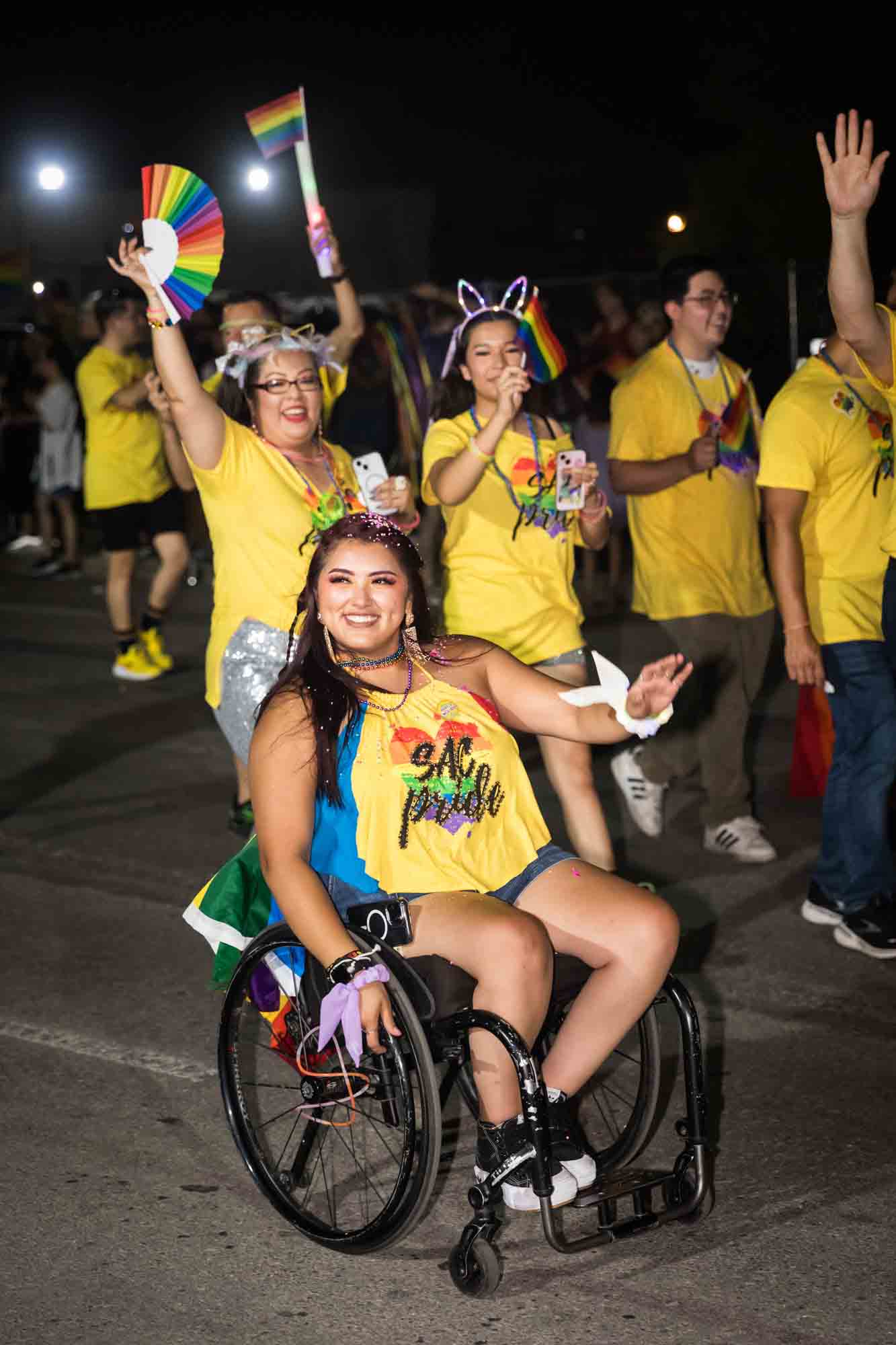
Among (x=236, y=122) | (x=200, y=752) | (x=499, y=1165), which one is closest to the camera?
(x=499, y=1165)

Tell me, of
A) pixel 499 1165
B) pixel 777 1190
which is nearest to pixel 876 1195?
pixel 777 1190

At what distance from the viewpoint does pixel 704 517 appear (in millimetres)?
5930

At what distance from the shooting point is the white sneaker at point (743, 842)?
6027 millimetres

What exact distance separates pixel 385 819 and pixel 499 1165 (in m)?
0.73

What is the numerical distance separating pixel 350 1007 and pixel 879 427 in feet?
9.24

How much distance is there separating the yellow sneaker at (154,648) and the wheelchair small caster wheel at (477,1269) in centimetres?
671

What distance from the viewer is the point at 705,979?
16.3 feet

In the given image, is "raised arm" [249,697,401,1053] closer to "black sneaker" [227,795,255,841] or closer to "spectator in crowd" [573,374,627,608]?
"black sneaker" [227,795,255,841]

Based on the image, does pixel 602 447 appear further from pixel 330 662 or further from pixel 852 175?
pixel 330 662

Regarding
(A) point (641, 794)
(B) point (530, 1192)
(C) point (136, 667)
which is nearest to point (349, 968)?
(B) point (530, 1192)

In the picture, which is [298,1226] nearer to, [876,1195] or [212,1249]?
[212,1249]

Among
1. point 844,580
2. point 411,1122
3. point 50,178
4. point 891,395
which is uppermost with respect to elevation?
point 50,178

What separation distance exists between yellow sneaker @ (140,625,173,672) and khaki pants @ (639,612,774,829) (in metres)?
4.27

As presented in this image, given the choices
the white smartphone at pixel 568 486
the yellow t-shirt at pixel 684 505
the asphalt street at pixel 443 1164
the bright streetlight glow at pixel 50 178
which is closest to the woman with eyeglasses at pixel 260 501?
the white smartphone at pixel 568 486
